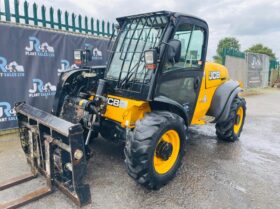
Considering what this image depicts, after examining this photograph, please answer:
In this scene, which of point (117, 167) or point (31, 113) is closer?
point (31, 113)

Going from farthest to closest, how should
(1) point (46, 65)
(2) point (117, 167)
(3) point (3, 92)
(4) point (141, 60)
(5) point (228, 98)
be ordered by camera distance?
(1) point (46, 65), (3) point (3, 92), (5) point (228, 98), (2) point (117, 167), (4) point (141, 60)

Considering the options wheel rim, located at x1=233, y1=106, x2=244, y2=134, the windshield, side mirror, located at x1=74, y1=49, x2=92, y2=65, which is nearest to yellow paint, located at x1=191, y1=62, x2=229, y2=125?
wheel rim, located at x1=233, y1=106, x2=244, y2=134

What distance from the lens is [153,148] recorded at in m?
2.76

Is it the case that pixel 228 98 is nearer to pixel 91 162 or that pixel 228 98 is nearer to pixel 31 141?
pixel 91 162

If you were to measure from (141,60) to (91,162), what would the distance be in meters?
1.77

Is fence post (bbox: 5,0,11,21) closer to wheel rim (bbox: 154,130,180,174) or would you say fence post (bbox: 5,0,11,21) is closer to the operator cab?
the operator cab

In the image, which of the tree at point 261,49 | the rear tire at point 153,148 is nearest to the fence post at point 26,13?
the rear tire at point 153,148

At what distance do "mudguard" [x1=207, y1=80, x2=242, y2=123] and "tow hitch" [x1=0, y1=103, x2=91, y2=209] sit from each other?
2873 millimetres

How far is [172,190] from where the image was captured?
3047 millimetres

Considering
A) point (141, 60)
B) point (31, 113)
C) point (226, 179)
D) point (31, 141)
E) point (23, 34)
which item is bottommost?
point (226, 179)

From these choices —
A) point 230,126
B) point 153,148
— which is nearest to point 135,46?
point 153,148

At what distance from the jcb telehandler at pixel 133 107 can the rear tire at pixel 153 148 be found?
0.04 feet

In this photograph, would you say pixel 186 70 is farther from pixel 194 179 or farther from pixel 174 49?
pixel 194 179

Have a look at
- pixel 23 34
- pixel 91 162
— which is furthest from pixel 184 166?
pixel 23 34
